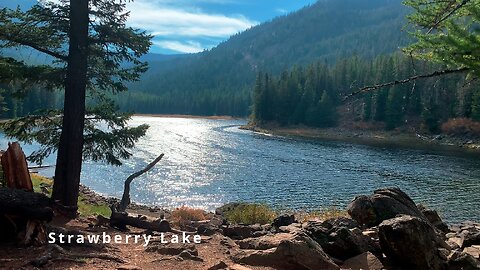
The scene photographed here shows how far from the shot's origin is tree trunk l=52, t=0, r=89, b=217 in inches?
540

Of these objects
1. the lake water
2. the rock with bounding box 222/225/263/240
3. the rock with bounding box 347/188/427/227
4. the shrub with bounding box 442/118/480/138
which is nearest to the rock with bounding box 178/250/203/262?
the rock with bounding box 222/225/263/240

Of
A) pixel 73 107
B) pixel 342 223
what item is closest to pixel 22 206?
pixel 73 107

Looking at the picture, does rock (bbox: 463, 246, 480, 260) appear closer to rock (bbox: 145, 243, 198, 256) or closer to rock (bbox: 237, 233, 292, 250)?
rock (bbox: 237, 233, 292, 250)

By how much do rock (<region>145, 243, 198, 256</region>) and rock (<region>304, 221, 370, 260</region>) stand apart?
10.2 ft

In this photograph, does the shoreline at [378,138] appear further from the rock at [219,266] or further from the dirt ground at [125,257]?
the rock at [219,266]

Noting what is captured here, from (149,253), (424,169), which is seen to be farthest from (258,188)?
(149,253)

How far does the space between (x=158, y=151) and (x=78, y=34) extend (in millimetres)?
48020

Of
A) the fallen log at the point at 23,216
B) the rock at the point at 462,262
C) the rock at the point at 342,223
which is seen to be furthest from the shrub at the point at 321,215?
the fallen log at the point at 23,216

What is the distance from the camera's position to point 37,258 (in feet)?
27.6

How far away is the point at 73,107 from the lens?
544 inches

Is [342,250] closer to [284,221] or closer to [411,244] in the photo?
[411,244]

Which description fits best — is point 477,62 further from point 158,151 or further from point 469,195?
point 158,151

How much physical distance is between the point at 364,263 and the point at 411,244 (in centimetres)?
117

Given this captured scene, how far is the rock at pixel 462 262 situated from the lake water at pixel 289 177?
767 inches
